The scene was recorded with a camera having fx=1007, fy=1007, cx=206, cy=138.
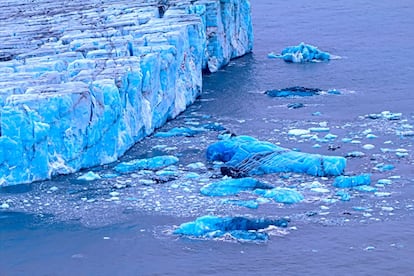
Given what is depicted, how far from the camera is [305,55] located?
25359mm

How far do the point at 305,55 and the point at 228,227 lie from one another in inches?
484

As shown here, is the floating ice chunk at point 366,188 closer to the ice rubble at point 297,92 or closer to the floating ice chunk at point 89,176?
the floating ice chunk at point 89,176

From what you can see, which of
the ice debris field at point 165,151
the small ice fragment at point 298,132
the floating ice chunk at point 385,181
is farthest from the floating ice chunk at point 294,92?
the floating ice chunk at point 385,181

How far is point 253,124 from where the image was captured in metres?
19.4

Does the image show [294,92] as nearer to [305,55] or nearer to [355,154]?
[305,55]

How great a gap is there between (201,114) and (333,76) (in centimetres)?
460

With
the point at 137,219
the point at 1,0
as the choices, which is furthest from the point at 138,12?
the point at 137,219

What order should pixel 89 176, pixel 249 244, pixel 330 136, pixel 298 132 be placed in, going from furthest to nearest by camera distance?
pixel 298 132
pixel 330 136
pixel 89 176
pixel 249 244

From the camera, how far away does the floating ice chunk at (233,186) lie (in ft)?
49.6

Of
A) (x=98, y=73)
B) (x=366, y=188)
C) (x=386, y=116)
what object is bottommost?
(x=386, y=116)

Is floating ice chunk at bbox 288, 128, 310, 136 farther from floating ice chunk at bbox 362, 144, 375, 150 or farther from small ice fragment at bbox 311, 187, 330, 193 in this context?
small ice fragment at bbox 311, 187, 330, 193

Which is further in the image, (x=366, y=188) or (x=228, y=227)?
(x=366, y=188)

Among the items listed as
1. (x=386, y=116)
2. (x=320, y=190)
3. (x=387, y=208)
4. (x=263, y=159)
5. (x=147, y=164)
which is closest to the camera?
(x=387, y=208)

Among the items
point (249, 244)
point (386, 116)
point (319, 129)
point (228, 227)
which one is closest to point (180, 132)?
point (319, 129)
